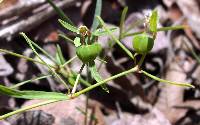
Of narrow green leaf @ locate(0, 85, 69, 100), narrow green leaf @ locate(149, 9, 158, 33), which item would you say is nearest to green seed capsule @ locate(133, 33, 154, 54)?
narrow green leaf @ locate(149, 9, 158, 33)

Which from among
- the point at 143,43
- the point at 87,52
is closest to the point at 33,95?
the point at 87,52

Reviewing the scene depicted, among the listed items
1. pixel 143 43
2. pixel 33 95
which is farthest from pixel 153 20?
pixel 33 95

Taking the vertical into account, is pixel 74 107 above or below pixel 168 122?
above

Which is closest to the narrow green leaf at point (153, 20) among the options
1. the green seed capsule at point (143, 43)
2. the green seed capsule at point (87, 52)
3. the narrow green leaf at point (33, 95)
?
the green seed capsule at point (143, 43)

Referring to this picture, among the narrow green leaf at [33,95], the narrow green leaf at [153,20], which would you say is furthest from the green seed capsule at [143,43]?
the narrow green leaf at [33,95]

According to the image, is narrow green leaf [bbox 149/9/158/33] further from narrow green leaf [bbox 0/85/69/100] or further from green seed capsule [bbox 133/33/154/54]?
narrow green leaf [bbox 0/85/69/100]

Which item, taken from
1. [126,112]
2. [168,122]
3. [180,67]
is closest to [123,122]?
[126,112]

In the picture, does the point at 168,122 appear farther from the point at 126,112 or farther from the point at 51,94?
the point at 51,94

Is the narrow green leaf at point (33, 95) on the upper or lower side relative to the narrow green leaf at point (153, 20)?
lower

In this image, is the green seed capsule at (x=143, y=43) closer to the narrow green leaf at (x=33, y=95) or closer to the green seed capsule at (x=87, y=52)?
the green seed capsule at (x=87, y=52)

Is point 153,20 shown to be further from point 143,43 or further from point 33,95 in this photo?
point 33,95

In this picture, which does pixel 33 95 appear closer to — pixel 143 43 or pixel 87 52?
pixel 87 52
